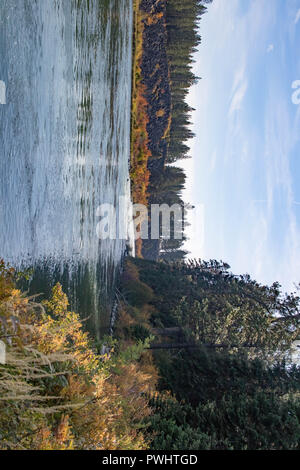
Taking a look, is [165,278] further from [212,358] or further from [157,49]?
[157,49]

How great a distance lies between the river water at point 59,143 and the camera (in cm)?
1088

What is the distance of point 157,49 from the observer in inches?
1853

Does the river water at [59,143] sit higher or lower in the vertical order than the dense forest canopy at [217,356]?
higher

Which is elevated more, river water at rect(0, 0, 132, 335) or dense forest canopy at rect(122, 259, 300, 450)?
river water at rect(0, 0, 132, 335)

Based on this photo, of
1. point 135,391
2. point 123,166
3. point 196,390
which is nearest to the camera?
point 135,391

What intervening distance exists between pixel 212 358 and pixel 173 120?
49164 millimetres

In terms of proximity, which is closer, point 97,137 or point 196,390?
point 97,137

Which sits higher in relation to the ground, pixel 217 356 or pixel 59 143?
pixel 59 143

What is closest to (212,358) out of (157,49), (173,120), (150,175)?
(150,175)

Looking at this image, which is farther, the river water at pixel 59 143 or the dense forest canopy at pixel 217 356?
the dense forest canopy at pixel 217 356

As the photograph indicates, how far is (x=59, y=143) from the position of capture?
14.4m

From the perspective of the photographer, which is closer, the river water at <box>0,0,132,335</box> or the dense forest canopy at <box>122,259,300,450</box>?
the river water at <box>0,0,132,335</box>

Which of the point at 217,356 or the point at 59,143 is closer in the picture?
the point at 59,143

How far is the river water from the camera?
35.7ft
